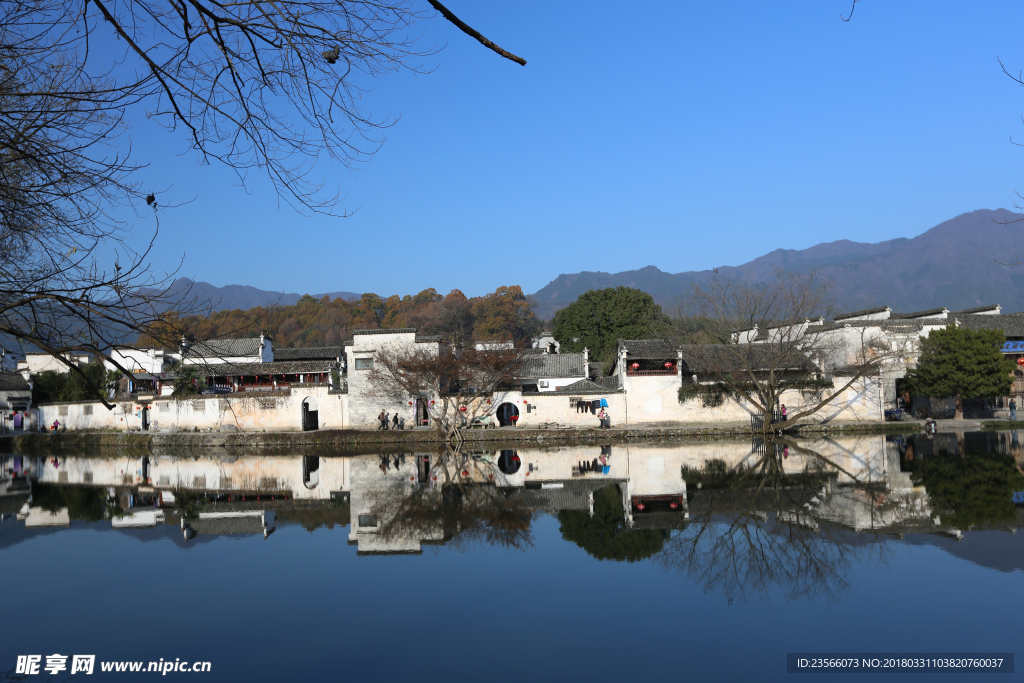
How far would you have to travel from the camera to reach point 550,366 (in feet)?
103

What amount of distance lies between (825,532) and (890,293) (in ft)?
722

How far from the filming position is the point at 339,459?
890 inches

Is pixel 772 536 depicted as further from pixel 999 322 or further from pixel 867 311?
pixel 999 322

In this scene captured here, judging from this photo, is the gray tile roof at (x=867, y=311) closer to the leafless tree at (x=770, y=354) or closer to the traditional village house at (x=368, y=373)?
the leafless tree at (x=770, y=354)

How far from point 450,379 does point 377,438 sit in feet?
12.4

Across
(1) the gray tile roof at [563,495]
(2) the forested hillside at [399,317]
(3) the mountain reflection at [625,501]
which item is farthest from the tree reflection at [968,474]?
(2) the forested hillside at [399,317]

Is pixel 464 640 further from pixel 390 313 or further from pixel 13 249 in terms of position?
pixel 390 313

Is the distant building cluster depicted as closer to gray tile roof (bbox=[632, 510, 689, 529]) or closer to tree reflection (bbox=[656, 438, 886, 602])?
tree reflection (bbox=[656, 438, 886, 602])

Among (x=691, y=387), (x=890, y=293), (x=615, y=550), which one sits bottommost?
(x=615, y=550)

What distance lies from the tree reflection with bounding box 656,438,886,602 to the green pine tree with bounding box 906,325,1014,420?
13554 millimetres

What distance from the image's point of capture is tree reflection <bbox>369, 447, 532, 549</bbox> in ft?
Result: 35.6

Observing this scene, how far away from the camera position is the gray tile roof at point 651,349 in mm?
27766

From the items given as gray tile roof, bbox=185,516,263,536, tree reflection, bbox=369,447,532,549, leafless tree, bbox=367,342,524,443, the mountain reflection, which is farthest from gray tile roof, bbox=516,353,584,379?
gray tile roof, bbox=185,516,263,536

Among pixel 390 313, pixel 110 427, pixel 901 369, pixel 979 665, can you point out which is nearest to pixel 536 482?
pixel 979 665
